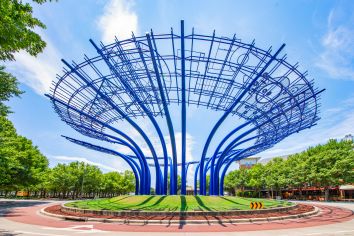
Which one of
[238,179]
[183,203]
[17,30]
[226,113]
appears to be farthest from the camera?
[238,179]

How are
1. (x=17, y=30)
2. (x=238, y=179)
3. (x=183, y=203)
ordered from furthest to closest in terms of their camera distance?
(x=238, y=179)
(x=183, y=203)
(x=17, y=30)

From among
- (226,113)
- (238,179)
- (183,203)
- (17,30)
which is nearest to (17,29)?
(17,30)

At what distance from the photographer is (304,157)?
209 feet

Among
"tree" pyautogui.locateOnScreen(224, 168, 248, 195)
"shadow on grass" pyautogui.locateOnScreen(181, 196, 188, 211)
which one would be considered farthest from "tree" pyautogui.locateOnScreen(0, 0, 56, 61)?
"tree" pyautogui.locateOnScreen(224, 168, 248, 195)

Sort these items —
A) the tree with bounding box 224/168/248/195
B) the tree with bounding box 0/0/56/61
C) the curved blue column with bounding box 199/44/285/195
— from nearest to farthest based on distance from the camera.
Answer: the tree with bounding box 0/0/56/61 → the curved blue column with bounding box 199/44/285/195 → the tree with bounding box 224/168/248/195

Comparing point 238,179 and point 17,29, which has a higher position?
point 17,29

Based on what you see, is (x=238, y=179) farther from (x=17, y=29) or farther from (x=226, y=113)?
(x=17, y=29)

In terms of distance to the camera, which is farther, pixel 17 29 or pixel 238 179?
pixel 238 179

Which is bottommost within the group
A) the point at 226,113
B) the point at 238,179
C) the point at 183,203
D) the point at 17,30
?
the point at 183,203

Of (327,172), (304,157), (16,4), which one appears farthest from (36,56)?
(304,157)

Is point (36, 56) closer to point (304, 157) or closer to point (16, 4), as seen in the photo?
point (16, 4)

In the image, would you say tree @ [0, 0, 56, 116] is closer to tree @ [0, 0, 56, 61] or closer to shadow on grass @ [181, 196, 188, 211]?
tree @ [0, 0, 56, 61]

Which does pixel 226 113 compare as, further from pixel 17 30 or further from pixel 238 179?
pixel 238 179

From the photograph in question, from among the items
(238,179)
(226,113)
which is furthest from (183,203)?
(238,179)
